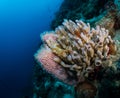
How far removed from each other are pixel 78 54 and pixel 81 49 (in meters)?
0.09

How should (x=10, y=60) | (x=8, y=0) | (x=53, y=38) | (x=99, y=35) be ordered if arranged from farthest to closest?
(x=8, y=0) → (x=10, y=60) → (x=53, y=38) → (x=99, y=35)

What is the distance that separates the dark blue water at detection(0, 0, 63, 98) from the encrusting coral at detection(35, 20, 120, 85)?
10.6 meters

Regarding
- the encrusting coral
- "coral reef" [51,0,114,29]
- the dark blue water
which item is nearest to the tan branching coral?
the encrusting coral

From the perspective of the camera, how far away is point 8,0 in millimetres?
64125

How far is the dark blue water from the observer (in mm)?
24922

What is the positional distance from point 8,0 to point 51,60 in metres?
64.9

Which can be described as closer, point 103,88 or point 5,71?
point 103,88

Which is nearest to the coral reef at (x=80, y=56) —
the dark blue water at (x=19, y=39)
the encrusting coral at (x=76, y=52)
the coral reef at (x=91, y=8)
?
the encrusting coral at (x=76, y=52)

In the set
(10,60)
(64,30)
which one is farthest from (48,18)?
(64,30)

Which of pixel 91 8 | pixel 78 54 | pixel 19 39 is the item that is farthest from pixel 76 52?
pixel 19 39

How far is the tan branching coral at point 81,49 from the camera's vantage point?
2656mm

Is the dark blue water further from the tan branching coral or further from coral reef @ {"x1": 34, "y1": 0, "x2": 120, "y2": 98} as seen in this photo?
the tan branching coral

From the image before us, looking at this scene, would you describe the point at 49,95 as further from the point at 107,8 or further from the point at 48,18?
the point at 48,18

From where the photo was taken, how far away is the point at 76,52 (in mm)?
2668
